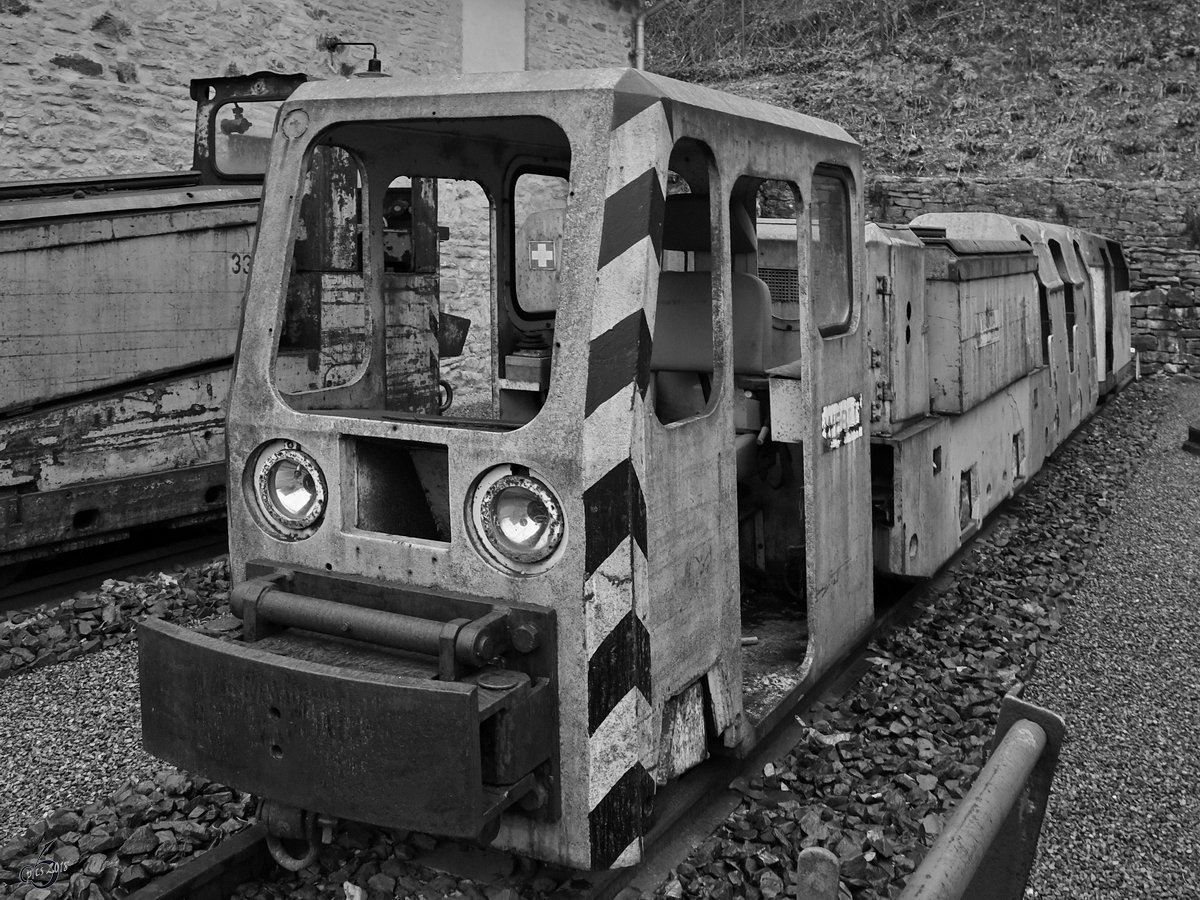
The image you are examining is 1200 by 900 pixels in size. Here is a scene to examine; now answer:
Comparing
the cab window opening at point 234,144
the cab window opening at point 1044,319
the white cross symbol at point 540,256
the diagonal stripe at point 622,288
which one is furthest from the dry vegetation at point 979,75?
the diagonal stripe at point 622,288

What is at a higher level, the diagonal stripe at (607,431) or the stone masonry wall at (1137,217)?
the stone masonry wall at (1137,217)

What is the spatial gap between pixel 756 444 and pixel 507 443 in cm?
229

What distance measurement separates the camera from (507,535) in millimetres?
2832

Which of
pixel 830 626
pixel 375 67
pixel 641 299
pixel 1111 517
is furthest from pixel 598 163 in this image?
pixel 1111 517

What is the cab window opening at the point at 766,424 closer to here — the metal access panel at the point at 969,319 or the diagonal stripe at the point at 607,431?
the metal access panel at the point at 969,319

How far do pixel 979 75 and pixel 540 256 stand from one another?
24.1m

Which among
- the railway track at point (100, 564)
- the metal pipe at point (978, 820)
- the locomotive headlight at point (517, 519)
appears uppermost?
→ the locomotive headlight at point (517, 519)

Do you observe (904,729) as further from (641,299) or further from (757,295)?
(641,299)

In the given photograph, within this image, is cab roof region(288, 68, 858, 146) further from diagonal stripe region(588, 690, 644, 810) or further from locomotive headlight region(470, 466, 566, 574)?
diagonal stripe region(588, 690, 644, 810)

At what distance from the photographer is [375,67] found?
5.25 metres

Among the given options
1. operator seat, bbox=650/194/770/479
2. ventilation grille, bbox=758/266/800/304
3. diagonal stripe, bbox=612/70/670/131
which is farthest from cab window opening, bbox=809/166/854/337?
diagonal stripe, bbox=612/70/670/131

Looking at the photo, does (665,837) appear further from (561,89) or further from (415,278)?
(415,278)

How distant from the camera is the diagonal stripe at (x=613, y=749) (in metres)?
2.76

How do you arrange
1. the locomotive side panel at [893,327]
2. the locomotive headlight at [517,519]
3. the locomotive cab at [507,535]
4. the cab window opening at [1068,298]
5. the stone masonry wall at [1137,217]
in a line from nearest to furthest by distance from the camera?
the locomotive cab at [507,535] < the locomotive headlight at [517,519] < the locomotive side panel at [893,327] < the cab window opening at [1068,298] < the stone masonry wall at [1137,217]
